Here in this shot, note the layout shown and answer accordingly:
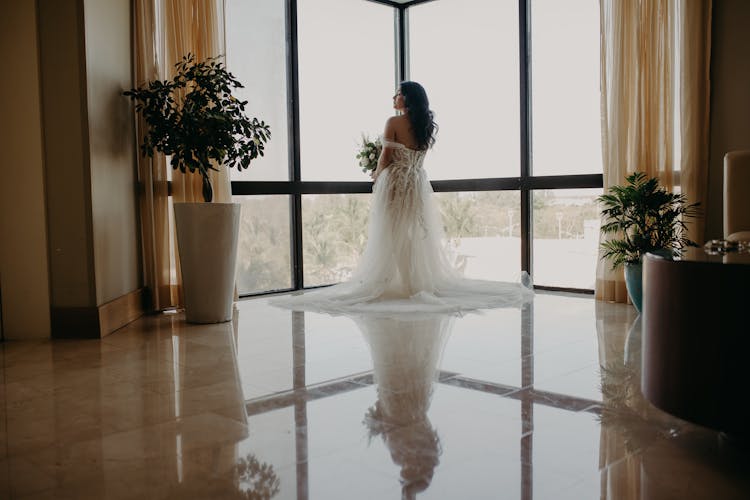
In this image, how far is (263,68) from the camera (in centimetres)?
620

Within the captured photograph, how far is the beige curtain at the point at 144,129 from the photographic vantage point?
512 cm

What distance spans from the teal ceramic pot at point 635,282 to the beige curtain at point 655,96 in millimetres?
482

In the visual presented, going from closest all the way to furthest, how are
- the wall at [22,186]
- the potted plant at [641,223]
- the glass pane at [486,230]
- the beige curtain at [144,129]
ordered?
the wall at [22,186] < the potted plant at [641,223] < the beige curtain at [144,129] < the glass pane at [486,230]

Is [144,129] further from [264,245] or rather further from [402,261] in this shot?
[402,261]

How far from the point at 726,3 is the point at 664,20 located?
0.42 m

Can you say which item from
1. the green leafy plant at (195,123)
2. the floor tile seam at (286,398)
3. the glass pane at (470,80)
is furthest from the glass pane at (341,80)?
the floor tile seam at (286,398)

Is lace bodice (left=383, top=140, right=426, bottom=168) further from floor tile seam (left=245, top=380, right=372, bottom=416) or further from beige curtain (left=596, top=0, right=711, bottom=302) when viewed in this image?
floor tile seam (left=245, top=380, right=372, bottom=416)

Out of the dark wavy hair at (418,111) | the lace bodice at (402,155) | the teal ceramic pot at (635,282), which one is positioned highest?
the dark wavy hair at (418,111)

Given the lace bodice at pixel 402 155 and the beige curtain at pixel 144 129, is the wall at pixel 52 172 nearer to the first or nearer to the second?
the beige curtain at pixel 144 129

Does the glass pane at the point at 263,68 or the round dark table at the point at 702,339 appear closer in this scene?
the round dark table at the point at 702,339

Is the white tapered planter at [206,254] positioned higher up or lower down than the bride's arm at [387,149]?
lower down

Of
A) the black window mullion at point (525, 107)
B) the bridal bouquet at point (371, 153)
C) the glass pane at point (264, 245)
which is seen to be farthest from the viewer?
the black window mullion at point (525, 107)

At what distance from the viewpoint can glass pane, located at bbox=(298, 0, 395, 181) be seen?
6605mm

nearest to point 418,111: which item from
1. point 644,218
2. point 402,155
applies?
point 402,155
